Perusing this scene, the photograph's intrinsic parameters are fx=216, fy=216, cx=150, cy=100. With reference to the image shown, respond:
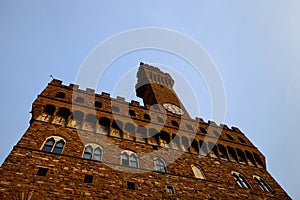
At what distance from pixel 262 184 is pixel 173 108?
30.7ft

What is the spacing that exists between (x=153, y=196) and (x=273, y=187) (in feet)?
30.2

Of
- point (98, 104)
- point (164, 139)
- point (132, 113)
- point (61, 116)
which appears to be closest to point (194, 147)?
point (164, 139)

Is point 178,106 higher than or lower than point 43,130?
higher

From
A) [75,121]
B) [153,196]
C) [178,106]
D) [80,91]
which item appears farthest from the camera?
[178,106]

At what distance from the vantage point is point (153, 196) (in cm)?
1027

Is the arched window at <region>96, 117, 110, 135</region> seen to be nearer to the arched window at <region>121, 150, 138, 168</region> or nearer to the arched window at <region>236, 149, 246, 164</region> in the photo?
the arched window at <region>121, 150, 138, 168</region>

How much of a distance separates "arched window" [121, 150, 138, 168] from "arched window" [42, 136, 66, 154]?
3.33m

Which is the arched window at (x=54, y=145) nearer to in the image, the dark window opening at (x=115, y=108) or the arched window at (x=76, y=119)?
the arched window at (x=76, y=119)

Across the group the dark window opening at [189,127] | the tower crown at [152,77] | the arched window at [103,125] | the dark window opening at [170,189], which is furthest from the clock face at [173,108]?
the dark window opening at [170,189]

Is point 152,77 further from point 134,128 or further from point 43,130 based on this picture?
point 43,130

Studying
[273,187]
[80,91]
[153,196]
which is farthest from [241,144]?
[80,91]

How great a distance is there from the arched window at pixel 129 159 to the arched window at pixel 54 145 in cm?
333

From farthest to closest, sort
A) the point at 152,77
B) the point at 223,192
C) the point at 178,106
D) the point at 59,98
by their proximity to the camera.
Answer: the point at 152,77
the point at 178,106
the point at 59,98
the point at 223,192

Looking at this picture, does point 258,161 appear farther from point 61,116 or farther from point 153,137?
point 61,116
